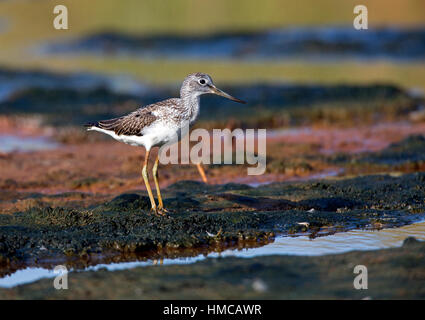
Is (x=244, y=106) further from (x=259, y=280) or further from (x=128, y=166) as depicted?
(x=259, y=280)

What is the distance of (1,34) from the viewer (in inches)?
1555

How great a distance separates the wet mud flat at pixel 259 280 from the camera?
6590 millimetres

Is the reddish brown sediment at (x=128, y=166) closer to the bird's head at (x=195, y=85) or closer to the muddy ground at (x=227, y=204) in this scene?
the muddy ground at (x=227, y=204)

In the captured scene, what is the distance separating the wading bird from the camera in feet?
31.8

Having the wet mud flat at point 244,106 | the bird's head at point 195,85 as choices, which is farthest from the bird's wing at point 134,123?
the wet mud flat at point 244,106

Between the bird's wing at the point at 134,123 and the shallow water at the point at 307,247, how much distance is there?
2.43 metres

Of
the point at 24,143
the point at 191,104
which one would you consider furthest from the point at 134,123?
the point at 24,143

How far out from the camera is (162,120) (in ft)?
31.9

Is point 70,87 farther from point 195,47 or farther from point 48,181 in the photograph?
point 48,181

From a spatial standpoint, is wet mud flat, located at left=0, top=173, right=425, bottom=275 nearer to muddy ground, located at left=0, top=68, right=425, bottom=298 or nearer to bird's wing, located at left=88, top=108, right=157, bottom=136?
muddy ground, located at left=0, top=68, right=425, bottom=298

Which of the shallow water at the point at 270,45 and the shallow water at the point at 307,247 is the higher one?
the shallow water at the point at 270,45

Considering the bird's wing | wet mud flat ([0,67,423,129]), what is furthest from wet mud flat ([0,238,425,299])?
wet mud flat ([0,67,423,129])

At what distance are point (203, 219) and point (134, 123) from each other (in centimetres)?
186
